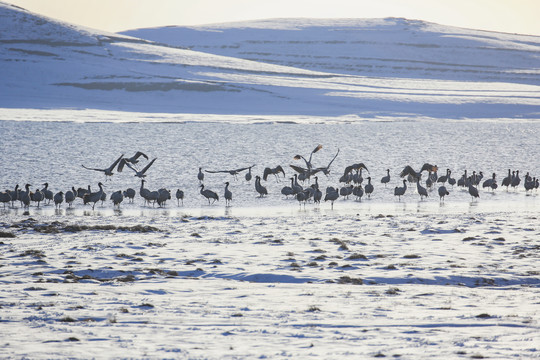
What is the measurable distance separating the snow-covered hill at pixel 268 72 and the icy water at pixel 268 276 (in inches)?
1813

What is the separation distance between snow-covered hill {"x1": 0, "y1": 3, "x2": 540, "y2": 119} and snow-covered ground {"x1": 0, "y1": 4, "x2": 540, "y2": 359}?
196 centimetres

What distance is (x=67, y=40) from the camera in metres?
99.4

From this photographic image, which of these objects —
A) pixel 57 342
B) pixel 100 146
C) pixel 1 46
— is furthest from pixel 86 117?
pixel 57 342

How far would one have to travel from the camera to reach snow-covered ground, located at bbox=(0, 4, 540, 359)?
9273 millimetres

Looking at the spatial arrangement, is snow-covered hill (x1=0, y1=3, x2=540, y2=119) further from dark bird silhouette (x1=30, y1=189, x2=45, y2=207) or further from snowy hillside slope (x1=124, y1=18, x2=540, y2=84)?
dark bird silhouette (x1=30, y1=189, x2=45, y2=207)

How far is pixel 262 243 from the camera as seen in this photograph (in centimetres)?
1681

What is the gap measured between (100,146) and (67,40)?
61.9 m

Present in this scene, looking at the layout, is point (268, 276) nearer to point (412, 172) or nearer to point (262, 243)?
point (262, 243)

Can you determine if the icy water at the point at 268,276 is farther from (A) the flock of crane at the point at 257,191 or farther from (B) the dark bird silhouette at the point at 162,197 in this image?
(A) the flock of crane at the point at 257,191

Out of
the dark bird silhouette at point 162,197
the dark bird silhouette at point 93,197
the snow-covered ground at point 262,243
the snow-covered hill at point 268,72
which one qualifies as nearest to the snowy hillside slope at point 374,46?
the snow-covered hill at point 268,72

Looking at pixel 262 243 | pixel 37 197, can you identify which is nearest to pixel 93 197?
pixel 37 197

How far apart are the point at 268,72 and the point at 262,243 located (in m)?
81.6

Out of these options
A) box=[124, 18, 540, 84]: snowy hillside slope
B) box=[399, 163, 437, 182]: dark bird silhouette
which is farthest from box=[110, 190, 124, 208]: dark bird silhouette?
box=[124, 18, 540, 84]: snowy hillside slope

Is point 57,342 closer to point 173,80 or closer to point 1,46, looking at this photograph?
point 173,80
